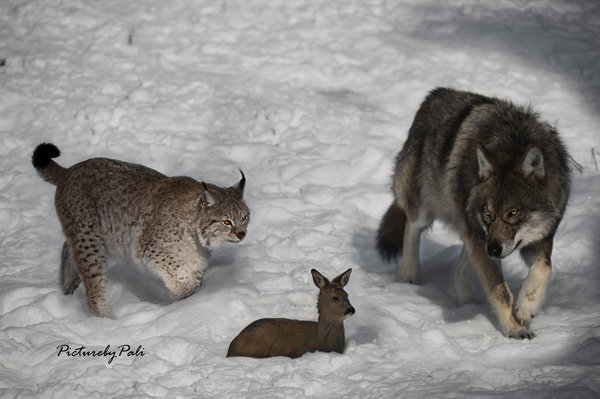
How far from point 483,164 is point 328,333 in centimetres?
183

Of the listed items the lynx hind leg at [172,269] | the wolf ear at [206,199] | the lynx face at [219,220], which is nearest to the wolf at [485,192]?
the lynx face at [219,220]

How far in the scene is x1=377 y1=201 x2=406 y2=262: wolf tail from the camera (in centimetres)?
726

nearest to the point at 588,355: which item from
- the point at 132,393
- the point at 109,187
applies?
the point at 132,393

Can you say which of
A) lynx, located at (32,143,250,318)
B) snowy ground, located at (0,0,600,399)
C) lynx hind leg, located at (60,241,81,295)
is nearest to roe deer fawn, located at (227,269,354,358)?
snowy ground, located at (0,0,600,399)

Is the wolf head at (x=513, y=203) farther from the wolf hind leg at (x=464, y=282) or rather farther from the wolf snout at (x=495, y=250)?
the wolf hind leg at (x=464, y=282)

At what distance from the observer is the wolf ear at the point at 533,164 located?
556 cm

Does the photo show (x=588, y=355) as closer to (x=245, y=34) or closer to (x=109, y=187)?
(x=109, y=187)

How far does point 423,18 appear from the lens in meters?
12.1

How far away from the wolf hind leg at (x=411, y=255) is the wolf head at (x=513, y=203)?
1.33 metres

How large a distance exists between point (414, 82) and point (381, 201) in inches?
112

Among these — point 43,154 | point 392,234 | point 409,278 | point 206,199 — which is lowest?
point 409,278

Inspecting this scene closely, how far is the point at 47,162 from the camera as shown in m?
6.68

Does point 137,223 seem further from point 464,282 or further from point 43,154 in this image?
point 464,282

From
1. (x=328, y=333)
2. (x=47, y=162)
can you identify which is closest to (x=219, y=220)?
(x=328, y=333)
